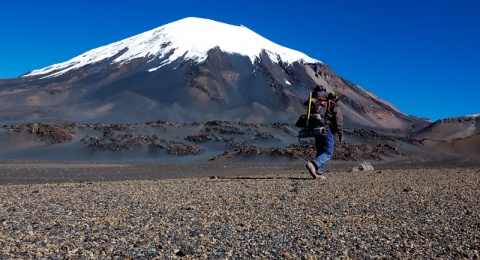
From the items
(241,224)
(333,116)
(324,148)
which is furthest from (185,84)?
(241,224)

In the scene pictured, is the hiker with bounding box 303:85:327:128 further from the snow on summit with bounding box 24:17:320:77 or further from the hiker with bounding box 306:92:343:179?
the snow on summit with bounding box 24:17:320:77

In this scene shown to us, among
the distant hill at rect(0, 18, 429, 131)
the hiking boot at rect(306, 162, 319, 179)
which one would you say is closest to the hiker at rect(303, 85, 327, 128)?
the hiking boot at rect(306, 162, 319, 179)

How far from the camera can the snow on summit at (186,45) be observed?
288 feet

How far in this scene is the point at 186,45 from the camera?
8975 centimetres

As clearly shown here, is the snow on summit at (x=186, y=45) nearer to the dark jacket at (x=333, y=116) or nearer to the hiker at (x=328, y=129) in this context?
the hiker at (x=328, y=129)

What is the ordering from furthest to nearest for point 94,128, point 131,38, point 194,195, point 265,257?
point 131,38
point 94,128
point 194,195
point 265,257

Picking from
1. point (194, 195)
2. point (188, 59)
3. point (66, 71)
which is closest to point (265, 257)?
point (194, 195)

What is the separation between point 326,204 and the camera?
607cm

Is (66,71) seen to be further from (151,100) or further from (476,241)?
(476,241)

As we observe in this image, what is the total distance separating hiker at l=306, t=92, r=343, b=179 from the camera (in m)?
9.29

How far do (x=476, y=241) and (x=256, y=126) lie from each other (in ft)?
118

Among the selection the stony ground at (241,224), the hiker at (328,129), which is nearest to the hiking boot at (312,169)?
the hiker at (328,129)

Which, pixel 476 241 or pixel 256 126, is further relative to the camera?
pixel 256 126

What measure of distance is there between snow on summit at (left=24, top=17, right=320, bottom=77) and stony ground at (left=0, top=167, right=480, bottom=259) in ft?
256
